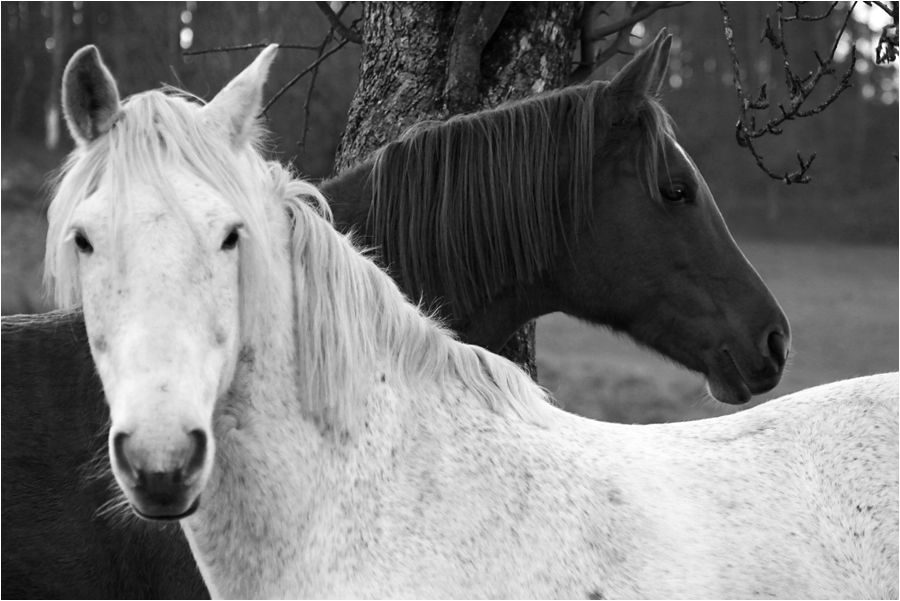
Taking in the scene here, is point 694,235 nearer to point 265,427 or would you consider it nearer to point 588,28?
point 588,28

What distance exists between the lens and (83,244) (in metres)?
1.88

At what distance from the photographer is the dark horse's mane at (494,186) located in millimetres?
3502

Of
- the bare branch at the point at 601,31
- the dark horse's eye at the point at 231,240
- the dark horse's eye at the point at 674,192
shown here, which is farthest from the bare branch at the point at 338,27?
the dark horse's eye at the point at 231,240

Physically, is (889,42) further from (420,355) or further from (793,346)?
(793,346)

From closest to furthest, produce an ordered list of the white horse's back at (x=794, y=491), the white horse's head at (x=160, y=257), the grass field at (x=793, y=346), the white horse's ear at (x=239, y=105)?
the white horse's head at (x=160, y=257)
the white horse's ear at (x=239, y=105)
the white horse's back at (x=794, y=491)
the grass field at (x=793, y=346)

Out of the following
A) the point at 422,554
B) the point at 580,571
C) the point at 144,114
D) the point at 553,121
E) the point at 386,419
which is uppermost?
the point at 144,114

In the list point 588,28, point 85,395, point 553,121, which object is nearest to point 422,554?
point 85,395

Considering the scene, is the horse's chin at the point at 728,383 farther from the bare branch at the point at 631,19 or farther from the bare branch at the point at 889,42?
the bare branch at the point at 631,19

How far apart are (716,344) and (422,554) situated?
1.93 metres

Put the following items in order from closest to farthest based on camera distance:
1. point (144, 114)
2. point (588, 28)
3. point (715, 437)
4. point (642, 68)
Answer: point (144, 114), point (715, 437), point (642, 68), point (588, 28)

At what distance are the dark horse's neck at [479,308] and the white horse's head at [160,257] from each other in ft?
4.55

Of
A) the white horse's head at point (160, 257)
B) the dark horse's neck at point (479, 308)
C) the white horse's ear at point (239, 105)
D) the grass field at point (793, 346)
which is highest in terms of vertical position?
the white horse's ear at point (239, 105)

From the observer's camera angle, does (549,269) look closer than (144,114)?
No

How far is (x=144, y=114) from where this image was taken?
2.00 meters
